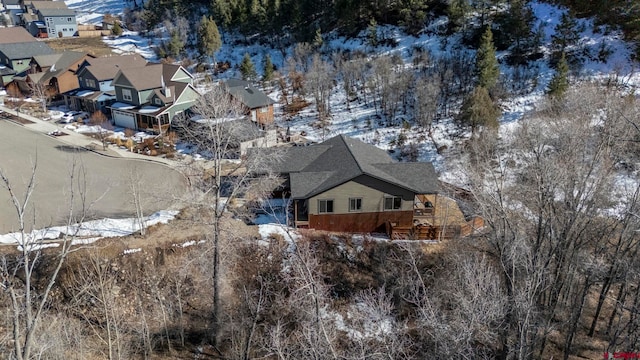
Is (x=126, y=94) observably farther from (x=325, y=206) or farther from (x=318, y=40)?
(x=325, y=206)

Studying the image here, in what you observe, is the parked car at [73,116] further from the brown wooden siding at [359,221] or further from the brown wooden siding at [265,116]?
the brown wooden siding at [359,221]

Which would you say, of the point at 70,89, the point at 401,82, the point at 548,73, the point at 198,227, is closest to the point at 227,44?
the point at 70,89

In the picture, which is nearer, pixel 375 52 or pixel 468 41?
pixel 468 41

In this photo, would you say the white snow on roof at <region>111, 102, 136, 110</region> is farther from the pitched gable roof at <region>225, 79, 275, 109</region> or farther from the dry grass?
the dry grass

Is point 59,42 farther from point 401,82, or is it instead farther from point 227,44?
point 401,82

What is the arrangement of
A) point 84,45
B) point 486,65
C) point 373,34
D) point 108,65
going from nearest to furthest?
point 486,65 < point 108,65 < point 373,34 < point 84,45

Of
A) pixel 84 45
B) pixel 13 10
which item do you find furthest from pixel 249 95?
pixel 13 10
